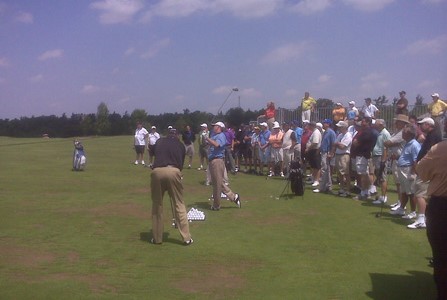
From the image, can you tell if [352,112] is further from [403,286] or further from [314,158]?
[403,286]

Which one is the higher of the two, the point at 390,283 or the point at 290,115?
the point at 290,115

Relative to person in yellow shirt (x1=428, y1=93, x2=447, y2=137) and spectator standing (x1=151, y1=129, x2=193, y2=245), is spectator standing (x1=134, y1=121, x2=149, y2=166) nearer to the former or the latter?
person in yellow shirt (x1=428, y1=93, x2=447, y2=137)

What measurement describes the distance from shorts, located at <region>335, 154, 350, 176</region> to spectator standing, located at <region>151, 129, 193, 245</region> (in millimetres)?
6816

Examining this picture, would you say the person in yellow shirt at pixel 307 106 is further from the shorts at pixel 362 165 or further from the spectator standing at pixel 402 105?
the shorts at pixel 362 165

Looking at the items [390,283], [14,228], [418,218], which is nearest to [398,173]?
[418,218]

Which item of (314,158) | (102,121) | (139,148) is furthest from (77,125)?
(314,158)

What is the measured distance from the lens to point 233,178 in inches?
857

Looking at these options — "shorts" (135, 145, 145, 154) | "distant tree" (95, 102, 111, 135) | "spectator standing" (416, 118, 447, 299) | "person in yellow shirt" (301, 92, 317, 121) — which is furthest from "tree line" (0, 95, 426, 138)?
"spectator standing" (416, 118, 447, 299)

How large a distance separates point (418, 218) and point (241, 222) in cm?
362

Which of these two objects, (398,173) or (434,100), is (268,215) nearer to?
(398,173)

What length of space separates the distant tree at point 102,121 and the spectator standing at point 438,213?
203ft

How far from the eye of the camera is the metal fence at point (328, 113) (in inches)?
757

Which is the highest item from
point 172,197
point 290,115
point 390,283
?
point 290,115

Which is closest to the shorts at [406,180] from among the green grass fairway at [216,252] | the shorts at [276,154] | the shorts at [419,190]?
the shorts at [419,190]
